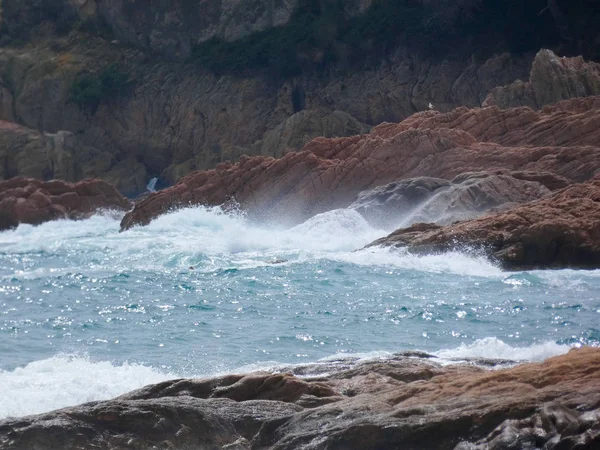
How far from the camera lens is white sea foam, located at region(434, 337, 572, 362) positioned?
9273 mm

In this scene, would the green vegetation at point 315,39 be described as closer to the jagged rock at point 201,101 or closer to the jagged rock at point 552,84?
the jagged rock at point 201,101

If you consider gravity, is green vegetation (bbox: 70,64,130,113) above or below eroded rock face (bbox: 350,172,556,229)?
above

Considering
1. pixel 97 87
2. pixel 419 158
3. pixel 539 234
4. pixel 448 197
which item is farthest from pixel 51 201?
pixel 539 234

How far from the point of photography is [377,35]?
41.9 meters

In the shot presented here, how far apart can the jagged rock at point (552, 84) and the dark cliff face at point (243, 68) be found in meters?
8.76

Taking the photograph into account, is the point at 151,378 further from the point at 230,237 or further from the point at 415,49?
the point at 415,49

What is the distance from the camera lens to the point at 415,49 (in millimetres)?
41219

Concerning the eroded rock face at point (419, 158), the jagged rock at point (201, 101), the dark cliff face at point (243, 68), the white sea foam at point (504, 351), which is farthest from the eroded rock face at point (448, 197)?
the dark cliff face at point (243, 68)

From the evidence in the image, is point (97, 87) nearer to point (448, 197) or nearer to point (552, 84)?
point (552, 84)

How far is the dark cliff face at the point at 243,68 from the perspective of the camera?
39.5m

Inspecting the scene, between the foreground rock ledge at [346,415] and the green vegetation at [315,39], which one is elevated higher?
the green vegetation at [315,39]

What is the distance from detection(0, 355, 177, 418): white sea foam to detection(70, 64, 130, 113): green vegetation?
114 feet

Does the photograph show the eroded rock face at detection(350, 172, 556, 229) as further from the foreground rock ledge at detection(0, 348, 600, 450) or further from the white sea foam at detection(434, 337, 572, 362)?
the foreground rock ledge at detection(0, 348, 600, 450)

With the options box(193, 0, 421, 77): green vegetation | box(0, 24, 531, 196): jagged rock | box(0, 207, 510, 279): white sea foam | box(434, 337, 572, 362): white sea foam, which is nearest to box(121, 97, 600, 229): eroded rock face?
box(0, 207, 510, 279): white sea foam
